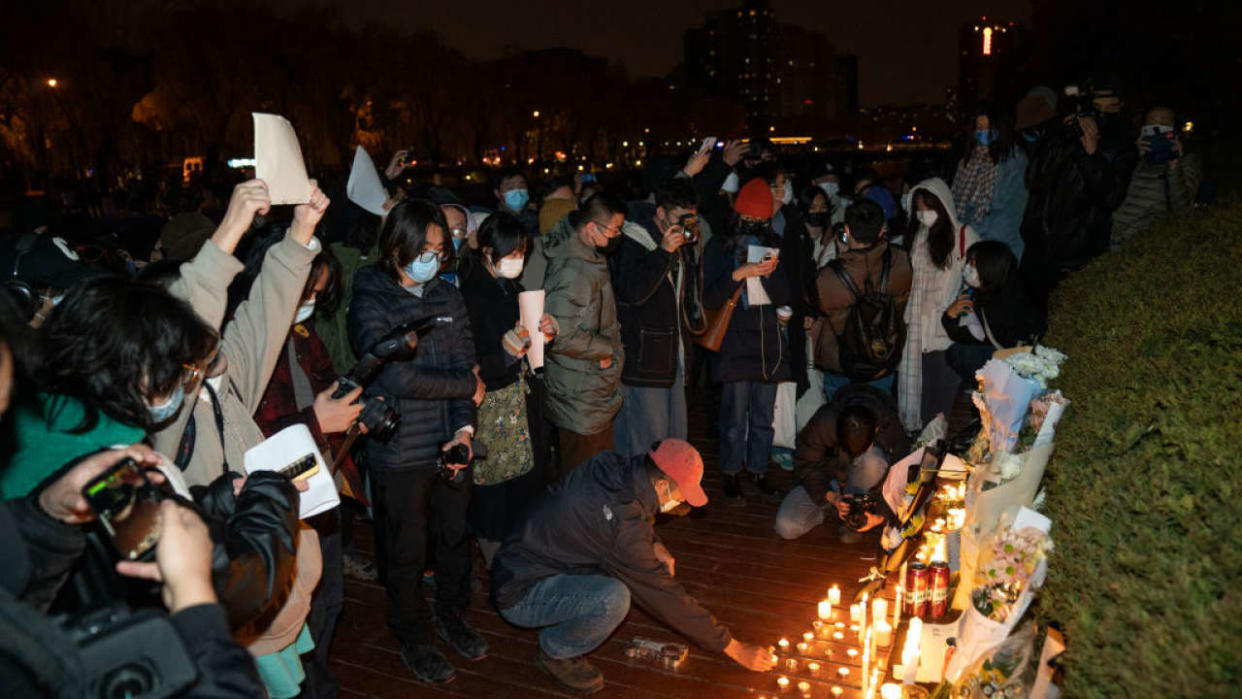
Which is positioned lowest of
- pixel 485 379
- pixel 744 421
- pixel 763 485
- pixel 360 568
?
pixel 763 485

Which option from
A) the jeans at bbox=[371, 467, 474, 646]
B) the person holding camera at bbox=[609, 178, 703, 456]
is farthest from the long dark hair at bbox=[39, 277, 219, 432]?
the person holding camera at bbox=[609, 178, 703, 456]

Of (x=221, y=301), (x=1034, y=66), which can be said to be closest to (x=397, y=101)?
(x=1034, y=66)

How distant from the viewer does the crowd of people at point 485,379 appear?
1.95 metres

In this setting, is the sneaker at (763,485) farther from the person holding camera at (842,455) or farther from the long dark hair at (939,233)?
the long dark hair at (939,233)

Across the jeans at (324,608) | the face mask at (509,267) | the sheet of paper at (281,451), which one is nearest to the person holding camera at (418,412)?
the jeans at (324,608)

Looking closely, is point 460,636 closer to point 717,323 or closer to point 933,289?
point 717,323

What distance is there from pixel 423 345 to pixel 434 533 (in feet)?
3.33

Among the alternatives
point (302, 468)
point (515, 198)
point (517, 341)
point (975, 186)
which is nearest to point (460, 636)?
point (517, 341)

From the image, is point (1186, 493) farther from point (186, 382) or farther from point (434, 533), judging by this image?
point (434, 533)

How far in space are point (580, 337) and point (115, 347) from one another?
10.2 feet

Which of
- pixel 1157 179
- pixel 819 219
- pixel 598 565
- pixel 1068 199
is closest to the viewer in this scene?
pixel 598 565

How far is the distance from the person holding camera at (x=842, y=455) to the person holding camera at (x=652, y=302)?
3.30 feet

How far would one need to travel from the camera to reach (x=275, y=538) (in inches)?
85.4

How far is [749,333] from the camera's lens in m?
6.31
